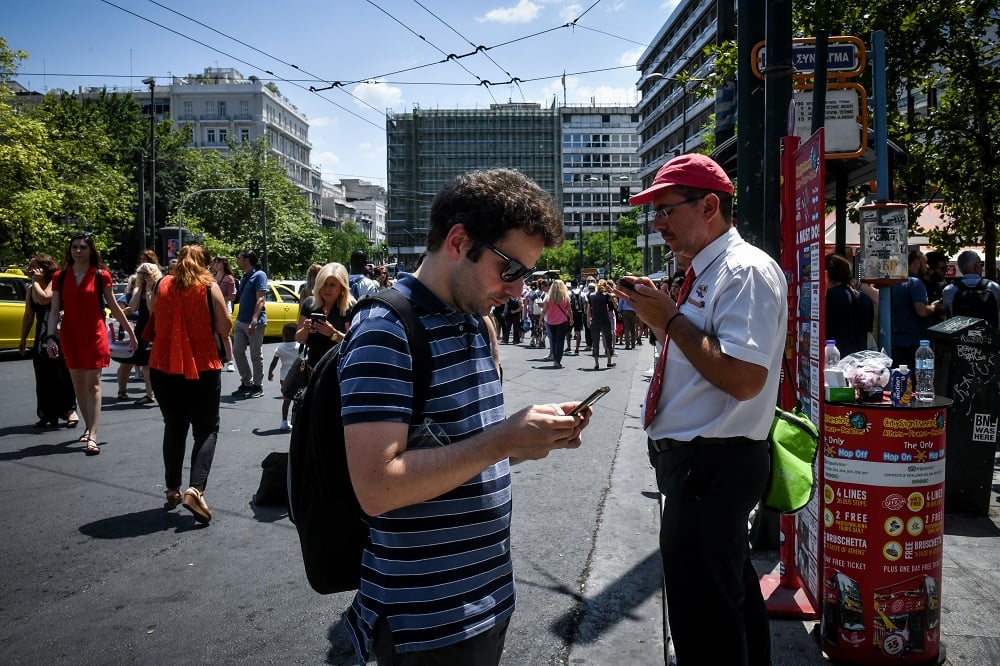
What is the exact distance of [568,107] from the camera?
414 ft

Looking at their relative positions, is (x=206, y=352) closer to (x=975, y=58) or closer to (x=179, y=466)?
(x=179, y=466)

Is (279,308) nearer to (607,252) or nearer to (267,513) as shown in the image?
(267,513)

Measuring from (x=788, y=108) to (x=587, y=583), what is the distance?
276 centimetres

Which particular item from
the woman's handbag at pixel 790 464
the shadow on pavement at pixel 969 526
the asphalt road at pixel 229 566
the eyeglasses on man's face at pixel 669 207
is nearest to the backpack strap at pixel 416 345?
the eyeglasses on man's face at pixel 669 207

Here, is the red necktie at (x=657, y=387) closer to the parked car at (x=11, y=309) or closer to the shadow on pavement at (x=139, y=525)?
the shadow on pavement at (x=139, y=525)

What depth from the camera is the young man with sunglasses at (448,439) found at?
154 cm

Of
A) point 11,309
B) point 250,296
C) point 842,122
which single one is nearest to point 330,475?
point 842,122

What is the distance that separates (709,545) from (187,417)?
4.12 meters

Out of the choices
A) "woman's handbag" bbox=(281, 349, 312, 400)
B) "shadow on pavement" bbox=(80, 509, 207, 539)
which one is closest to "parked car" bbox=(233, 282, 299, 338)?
"woman's handbag" bbox=(281, 349, 312, 400)

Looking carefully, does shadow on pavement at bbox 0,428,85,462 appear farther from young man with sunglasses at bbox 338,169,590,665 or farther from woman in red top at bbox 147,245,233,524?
young man with sunglasses at bbox 338,169,590,665

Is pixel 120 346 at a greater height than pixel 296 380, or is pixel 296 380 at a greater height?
pixel 120 346

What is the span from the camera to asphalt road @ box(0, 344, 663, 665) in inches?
136

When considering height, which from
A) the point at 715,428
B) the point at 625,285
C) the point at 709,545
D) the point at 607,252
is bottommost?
the point at 709,545

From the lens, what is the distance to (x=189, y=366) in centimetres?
530
